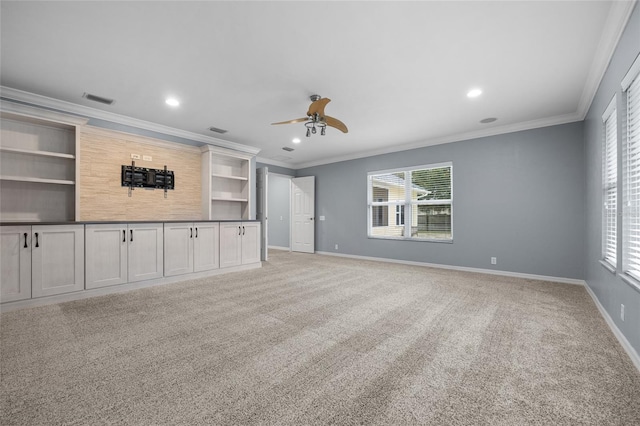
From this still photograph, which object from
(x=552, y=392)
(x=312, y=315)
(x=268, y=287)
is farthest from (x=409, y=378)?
(x=268, y=287)

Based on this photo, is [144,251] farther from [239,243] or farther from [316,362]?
[316,362]

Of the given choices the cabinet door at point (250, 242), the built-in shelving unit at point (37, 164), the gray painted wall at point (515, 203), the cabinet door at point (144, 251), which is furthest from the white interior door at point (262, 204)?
the built-in shelving unit at point (37, 164)

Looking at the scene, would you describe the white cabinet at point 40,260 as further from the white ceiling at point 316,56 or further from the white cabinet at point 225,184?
the white cabinet at point 225,184

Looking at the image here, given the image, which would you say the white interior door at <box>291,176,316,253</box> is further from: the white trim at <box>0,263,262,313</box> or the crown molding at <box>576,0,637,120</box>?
the crown molding at <box>576,0,637,120</box>

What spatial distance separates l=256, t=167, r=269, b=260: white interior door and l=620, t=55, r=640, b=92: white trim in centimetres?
573

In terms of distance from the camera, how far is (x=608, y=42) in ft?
8.31

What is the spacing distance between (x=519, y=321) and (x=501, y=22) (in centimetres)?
272

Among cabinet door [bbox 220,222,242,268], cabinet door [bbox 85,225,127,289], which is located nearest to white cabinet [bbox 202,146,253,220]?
cabinet door [bbox 220,222,242,268]

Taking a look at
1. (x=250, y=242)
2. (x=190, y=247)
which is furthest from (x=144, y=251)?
(x=250, y=242)

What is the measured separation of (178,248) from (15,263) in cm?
179

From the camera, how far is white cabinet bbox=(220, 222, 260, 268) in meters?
5.19

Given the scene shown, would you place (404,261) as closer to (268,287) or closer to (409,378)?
(268,287)

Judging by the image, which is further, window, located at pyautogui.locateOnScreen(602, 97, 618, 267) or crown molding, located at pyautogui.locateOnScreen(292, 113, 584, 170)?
crown molding, located at pyautogui.locateOnScreen(292, 113, 584, 170)

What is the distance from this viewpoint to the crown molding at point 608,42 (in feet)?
7.04
